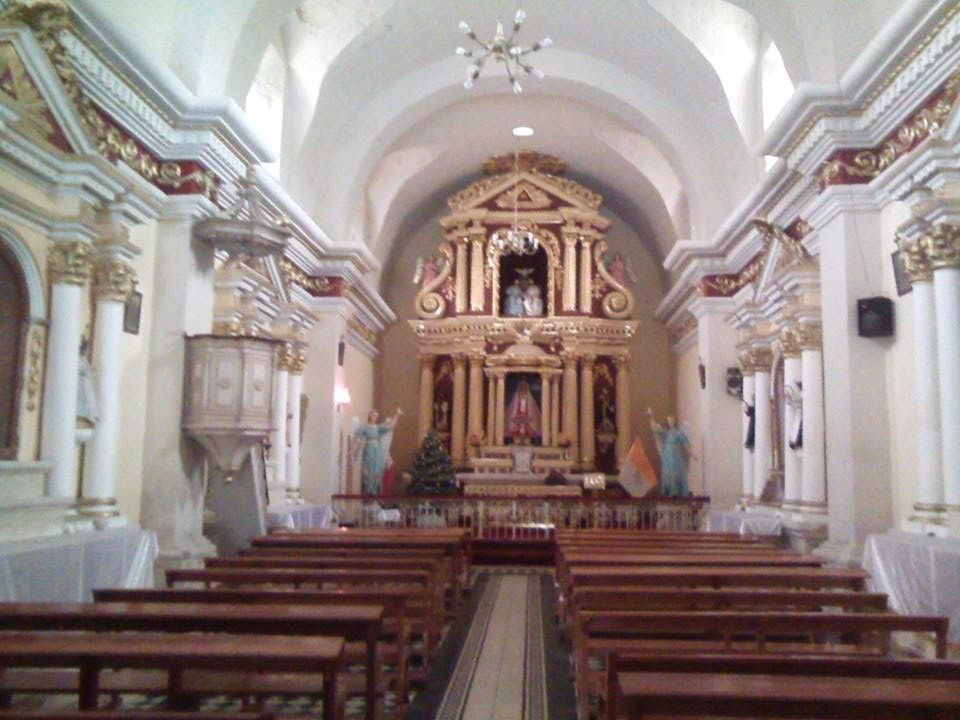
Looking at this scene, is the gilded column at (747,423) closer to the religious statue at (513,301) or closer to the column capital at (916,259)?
the column capital at (916,259)

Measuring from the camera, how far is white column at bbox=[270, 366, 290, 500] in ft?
37.7

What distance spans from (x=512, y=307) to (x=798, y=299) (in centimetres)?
959

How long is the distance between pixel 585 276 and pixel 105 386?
1216cm

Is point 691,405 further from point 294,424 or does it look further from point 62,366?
point 62,366

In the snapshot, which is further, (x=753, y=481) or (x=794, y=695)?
(x=753, y=481)

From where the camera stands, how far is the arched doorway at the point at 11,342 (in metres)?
6.13

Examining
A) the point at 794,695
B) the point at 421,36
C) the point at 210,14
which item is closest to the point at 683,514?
the point at 421,36

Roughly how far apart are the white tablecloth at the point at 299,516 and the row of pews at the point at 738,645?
4.14 m

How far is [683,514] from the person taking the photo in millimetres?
12906

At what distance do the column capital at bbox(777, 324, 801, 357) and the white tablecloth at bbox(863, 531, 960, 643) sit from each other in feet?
9.13

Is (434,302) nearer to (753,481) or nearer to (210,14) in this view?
(753,481)

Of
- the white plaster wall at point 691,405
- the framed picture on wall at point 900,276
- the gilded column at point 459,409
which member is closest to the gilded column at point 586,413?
the white plaster wall at point 691,405

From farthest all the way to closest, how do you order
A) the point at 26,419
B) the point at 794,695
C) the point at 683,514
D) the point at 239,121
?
the point at 683,514
the point at 239,121
the point at 26,419
the point at 794,695

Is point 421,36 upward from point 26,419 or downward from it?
upward
